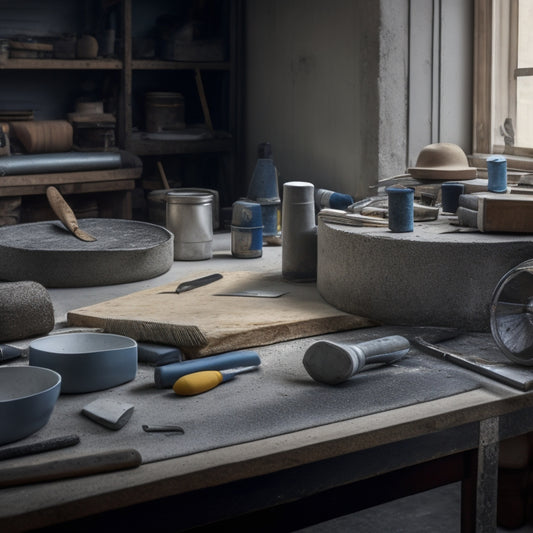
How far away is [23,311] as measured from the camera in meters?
1.75

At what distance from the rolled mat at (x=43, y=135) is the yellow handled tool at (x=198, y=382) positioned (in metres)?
2.89

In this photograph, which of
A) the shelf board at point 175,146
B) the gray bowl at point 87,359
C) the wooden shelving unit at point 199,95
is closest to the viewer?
the gray bowl at point 87,359

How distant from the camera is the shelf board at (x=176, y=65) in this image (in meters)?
4.45

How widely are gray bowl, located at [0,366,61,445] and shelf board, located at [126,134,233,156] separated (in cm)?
319

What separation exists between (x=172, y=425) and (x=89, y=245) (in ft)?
3.62

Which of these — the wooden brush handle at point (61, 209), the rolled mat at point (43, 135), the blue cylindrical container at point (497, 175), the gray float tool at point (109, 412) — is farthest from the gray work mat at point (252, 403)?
the rolled mat at point (43, 135)

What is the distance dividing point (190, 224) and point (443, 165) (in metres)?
0.77

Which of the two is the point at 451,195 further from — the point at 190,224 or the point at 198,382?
the point at 198,382

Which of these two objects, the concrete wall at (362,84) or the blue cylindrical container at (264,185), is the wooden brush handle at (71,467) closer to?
the blue cylindrical container at (264,185)

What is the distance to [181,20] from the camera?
186 inches

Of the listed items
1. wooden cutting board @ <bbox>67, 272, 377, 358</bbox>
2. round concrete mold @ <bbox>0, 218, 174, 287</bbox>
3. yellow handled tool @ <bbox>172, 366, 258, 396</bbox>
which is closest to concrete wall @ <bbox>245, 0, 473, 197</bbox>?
round concrete mold @ <bbox>0, 218, 174, 287</bbox>

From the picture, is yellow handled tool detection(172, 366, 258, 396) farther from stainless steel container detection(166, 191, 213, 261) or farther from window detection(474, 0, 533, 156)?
window detection(474, 0, 533, 156)

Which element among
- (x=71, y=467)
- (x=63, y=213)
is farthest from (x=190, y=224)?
(x=71, y=467)

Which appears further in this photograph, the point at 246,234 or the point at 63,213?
the point at 246,234
